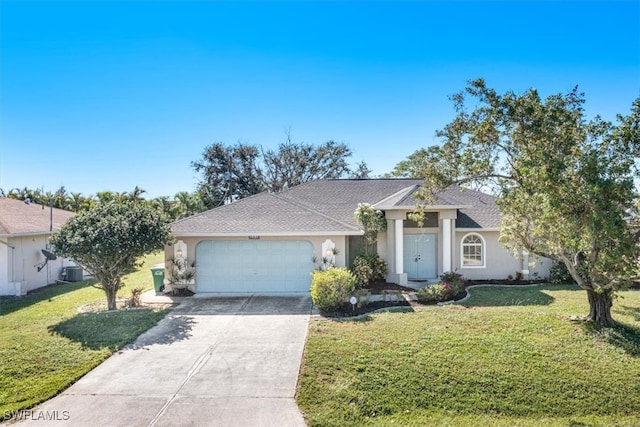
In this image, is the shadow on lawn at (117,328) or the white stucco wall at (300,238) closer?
the shadow on lawn at (117,328)

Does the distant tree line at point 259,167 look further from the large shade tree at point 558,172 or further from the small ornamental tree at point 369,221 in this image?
the large shade tree at point 558,172

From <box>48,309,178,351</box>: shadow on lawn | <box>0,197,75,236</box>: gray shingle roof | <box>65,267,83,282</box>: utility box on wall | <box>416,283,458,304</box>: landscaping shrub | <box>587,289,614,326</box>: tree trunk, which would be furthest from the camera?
<box>65,267,83,282</box>: utility box on wall

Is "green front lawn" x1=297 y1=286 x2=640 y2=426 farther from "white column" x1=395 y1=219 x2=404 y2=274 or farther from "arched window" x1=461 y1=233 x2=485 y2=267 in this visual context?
"arched window" x1=461 y1=233 x2=485 y2=267

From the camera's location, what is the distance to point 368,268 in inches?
591

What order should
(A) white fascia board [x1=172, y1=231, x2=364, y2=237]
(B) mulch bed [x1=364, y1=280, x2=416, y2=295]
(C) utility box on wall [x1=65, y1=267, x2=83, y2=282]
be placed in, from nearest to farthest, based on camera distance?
1. (A) white fascia board [x1=172, y1=231, x2=364, y2=237]
2. (B) mulch bed [x1=364, y1=280, x2=416, y2=295]
3. (C) utility box on wall [x1=65, y1=267, x2=83, y2=282]

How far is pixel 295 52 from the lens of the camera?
14.5m

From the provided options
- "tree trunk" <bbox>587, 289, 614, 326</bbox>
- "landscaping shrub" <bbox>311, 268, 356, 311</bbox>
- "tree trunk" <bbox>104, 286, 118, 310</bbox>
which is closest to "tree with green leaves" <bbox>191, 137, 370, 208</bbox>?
"tree trunk" <bbox>104, 286, 118, 310</bbox>

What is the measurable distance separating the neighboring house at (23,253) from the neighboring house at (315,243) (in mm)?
6809

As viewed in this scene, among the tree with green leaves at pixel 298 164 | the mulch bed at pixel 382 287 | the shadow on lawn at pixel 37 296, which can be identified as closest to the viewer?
the shadow on lawn at pixel 37 296

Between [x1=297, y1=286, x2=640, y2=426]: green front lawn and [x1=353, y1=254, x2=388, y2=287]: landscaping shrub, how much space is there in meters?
4.34

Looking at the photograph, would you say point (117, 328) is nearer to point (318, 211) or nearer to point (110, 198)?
point (318, 211)

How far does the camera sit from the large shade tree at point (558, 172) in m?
7.96

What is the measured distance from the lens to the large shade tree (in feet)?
26.1

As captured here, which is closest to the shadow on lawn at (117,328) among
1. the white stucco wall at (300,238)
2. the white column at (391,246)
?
the white stucco wall at (300,238)
